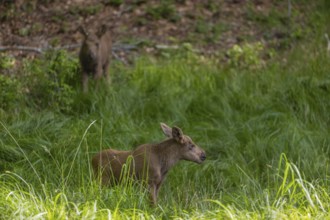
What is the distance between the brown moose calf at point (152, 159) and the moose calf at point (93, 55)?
2.91 m

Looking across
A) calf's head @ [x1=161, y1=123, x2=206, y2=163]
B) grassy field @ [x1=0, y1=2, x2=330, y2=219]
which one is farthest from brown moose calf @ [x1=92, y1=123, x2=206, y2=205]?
grassy field @ [x1=0, y1=2, x2=330, y2=219]

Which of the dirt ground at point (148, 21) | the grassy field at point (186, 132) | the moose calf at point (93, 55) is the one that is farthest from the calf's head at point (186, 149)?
the dirt ground at point (148, 21)

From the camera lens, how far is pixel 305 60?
1158 cm

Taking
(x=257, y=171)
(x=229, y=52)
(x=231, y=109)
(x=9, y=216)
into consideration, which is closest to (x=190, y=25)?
(x=229, y=52)

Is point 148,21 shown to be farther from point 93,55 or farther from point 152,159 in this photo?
point 152,159

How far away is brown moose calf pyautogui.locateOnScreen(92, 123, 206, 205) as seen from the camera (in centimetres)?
745

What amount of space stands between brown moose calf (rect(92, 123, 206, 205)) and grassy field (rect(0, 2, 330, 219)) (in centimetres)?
18

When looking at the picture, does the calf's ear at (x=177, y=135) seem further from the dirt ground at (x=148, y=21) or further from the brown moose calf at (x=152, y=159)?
the dirt ground at (x=148, y=21)

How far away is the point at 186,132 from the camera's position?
9.51 m

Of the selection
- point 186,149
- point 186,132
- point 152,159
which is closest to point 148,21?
point 186,132

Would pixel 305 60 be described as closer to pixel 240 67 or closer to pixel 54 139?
pixel 240 67

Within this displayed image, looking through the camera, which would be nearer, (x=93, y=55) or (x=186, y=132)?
(x=186, y=132)

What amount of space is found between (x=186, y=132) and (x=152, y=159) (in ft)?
6.19

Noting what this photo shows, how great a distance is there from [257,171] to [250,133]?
91 centimetres
